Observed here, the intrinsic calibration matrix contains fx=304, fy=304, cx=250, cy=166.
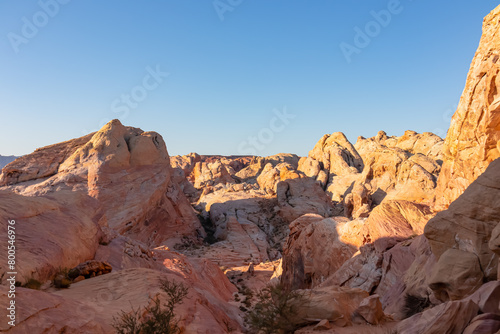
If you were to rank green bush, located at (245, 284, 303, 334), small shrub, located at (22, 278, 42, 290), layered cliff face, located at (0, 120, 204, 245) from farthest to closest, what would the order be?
1. layered cliff face, located at (0, 120, 204, 245)
2. small shrub, located at (22, 278, 42, 290)
3. green bush, located at (245, 284, 303, 334)

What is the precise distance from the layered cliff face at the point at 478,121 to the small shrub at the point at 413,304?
29.0 ft

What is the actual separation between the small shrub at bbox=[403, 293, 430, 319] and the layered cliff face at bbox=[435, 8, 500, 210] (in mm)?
8836

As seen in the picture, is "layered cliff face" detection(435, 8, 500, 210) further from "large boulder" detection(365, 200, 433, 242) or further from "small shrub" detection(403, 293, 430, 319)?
"small shrub" detection(403, 293, 430, 319)

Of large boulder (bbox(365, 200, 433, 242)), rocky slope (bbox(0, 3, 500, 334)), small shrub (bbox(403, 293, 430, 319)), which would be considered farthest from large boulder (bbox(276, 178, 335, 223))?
small shrub (bbox(403, 293, 430, 319))

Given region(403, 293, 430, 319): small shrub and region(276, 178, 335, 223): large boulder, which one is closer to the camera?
region(403, 293, 430, 319): small shrub

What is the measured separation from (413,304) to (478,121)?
10.9 m

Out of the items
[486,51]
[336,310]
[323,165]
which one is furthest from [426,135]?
[336,310]

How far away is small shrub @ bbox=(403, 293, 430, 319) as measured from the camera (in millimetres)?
10559

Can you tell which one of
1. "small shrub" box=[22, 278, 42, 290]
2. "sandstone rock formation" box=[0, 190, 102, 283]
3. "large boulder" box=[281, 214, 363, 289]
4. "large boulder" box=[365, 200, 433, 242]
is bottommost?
"large boulder" box=[281, 214, 363, 289]

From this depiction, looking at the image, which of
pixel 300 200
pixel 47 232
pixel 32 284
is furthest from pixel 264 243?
pixel 32 284

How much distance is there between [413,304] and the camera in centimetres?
1097

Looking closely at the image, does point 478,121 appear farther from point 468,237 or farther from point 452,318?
point 452,318

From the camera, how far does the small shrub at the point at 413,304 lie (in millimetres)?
10559

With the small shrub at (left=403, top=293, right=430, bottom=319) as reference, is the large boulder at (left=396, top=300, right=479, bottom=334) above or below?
above
